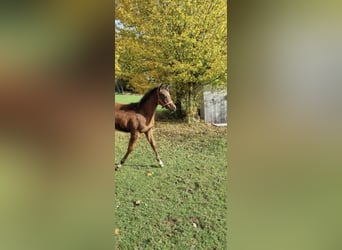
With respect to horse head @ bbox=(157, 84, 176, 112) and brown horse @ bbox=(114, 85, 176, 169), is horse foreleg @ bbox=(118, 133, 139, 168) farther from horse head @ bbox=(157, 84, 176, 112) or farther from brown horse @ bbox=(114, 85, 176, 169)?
horse head @ bbox=(157, 84, 176, 112)

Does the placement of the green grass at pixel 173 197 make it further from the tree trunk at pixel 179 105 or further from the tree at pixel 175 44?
the tree at pixel 175 44

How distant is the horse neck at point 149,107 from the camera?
1.56 metres

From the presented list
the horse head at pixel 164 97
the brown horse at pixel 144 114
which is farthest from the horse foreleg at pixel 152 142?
the horse head at pixel 164 97

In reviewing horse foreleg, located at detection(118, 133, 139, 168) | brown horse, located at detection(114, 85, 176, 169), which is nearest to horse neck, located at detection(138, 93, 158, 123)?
brown horse, located at detection(114, 85, 176, 169)
